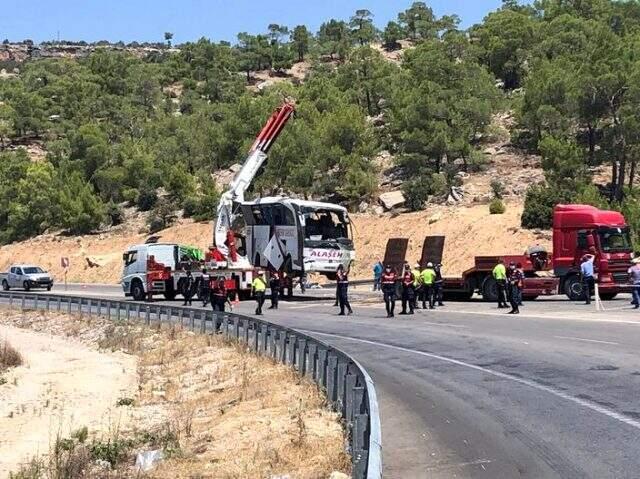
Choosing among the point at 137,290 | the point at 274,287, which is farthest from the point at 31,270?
the point at 274,287

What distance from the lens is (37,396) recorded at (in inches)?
822

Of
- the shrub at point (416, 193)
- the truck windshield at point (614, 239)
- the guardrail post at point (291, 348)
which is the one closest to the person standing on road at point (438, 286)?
the truck windshield at point (614, 239)

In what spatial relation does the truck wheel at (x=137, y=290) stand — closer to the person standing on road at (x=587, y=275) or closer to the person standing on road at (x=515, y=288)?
the person standing on road at (x=515, y=288)

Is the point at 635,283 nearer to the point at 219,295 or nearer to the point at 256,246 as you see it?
the point at 219,295

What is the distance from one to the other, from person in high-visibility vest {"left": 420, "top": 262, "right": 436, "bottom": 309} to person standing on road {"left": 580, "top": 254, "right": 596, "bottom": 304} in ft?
16.7

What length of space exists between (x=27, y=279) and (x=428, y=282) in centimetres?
3052

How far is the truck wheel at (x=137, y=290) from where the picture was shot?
4128 cm

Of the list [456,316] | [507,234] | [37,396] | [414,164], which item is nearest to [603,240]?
[456,316]

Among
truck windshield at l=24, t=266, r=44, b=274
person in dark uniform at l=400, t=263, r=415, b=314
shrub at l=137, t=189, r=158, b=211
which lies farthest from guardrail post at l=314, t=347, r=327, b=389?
shrub at l=137, t=189, r=158, b=211

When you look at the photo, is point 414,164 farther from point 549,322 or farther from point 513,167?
point 549,322

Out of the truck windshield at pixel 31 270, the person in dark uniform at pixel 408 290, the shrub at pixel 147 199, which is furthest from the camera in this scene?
the shrub at pixel 147 199

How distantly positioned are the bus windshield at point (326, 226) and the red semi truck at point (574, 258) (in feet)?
17.8

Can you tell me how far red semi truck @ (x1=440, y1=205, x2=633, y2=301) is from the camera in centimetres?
3225

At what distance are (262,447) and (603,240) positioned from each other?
24.1 meters
